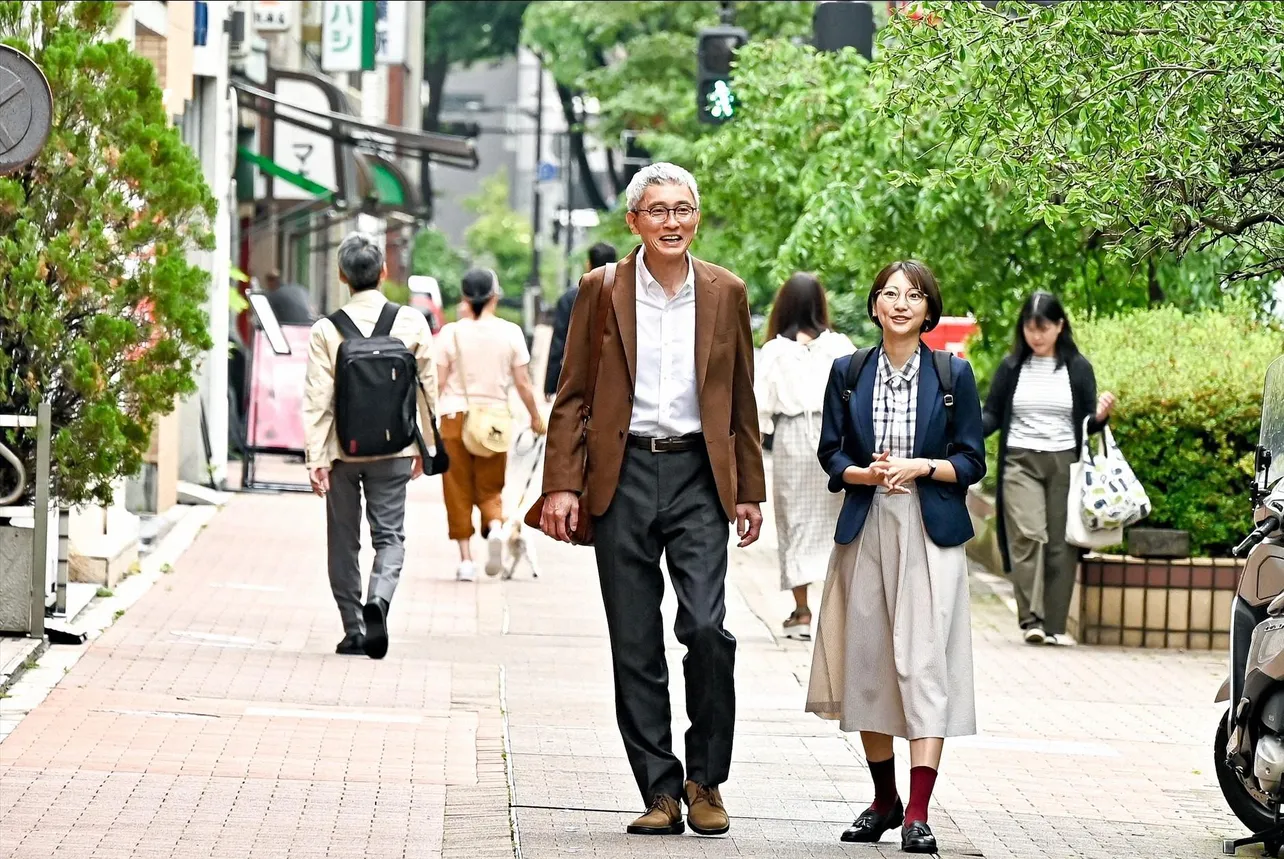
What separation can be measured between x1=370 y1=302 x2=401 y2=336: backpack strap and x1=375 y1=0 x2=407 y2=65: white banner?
1243 inches

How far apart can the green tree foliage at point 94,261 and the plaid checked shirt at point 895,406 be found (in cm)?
423

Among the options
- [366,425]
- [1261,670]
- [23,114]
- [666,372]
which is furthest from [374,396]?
[1261,670]

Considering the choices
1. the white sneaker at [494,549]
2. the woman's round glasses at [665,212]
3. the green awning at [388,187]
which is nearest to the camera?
the woman's round glasses at [665,212]

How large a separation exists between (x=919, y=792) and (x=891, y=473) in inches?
36.2

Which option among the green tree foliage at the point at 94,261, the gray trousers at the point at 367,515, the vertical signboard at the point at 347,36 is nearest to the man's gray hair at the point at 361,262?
the green tree foliage at the point at 94,261

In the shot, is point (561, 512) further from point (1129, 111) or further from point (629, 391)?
point (1129, 111)

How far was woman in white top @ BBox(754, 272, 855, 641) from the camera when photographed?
11617 millimetres

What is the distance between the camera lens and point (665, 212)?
21.0 feet

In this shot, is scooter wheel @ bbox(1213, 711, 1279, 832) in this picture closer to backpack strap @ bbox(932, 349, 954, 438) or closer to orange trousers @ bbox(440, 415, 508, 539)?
backpack strap @ bbox(932, 349, 954, 438)

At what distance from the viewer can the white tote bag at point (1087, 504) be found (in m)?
11.5

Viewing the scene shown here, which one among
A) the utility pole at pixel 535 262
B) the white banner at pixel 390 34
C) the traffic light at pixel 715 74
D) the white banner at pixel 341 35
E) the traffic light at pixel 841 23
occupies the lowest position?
the utility pole at pixel 535 262

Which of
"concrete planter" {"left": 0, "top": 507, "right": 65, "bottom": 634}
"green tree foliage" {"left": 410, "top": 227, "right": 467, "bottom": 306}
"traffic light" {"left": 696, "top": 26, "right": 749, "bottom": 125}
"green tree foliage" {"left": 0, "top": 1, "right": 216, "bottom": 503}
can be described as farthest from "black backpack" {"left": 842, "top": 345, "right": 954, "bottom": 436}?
"green tree foliage" {"left": 410, "top": 227, "right": 467, "bottom": 306}

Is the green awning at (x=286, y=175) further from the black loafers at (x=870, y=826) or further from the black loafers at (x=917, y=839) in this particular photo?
the black loafers at (x=917, y=839)

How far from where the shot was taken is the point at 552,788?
7207 mm
